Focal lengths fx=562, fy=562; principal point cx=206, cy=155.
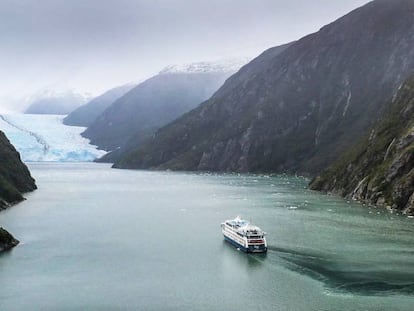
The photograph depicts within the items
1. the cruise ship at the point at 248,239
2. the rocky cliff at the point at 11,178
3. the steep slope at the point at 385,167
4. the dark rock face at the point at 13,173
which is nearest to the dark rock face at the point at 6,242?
the cruise ship at the point at 248,239

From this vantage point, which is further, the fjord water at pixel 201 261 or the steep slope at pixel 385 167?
the steep slope at pixel 385 167

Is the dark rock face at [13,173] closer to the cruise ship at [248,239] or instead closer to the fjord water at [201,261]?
the fjord water at [201,261]

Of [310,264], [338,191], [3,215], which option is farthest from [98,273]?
[338,191]

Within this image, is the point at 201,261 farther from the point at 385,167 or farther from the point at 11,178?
the point at 11,178

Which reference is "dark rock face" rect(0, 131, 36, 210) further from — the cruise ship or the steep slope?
the steep slope

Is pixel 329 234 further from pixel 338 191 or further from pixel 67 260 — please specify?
pixel 338 191
